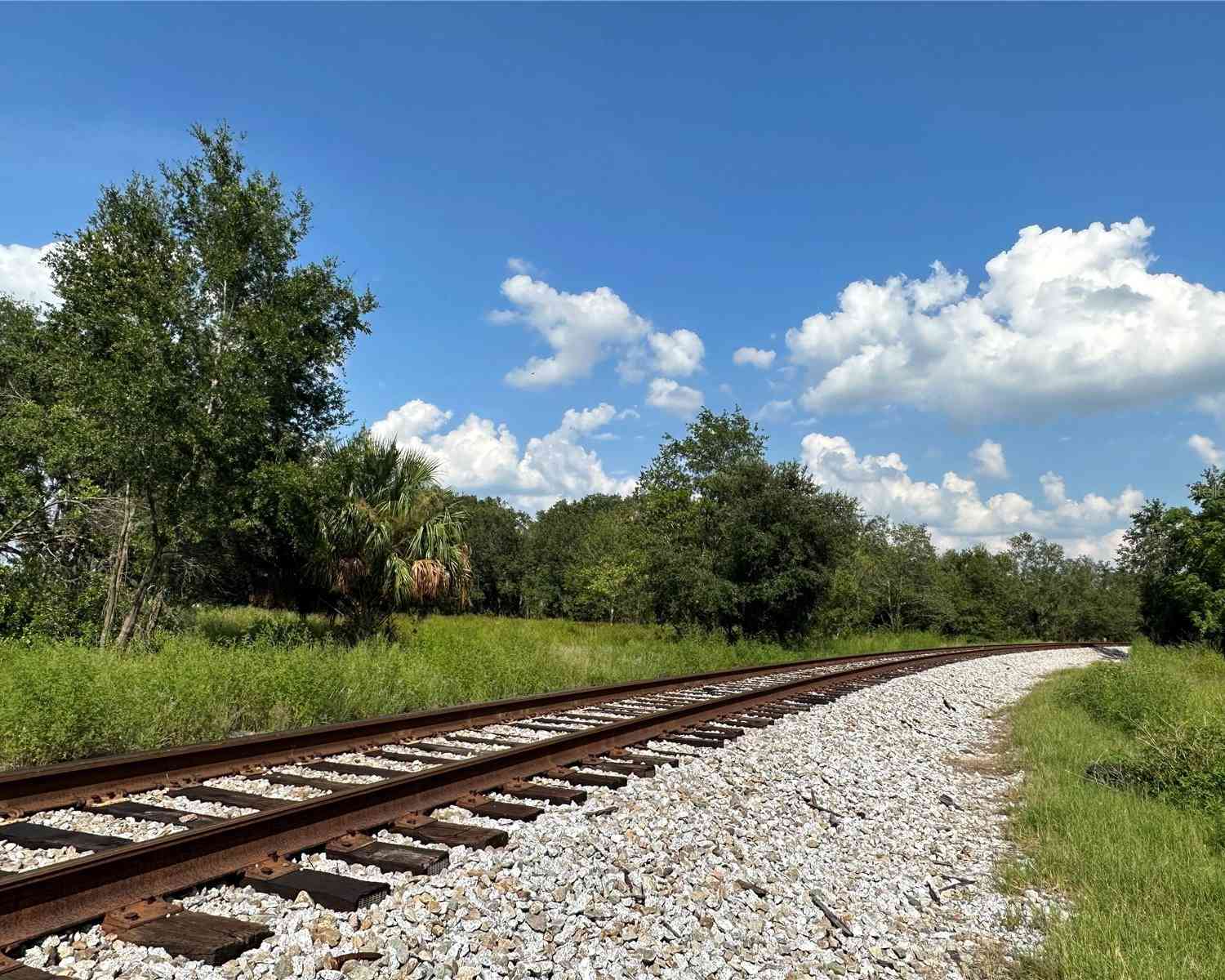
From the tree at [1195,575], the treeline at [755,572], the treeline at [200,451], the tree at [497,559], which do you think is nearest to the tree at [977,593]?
the treeline at [755,572]

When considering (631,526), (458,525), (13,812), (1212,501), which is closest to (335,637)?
(458,525)

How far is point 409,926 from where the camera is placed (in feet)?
11.1

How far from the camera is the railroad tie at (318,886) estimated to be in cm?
352

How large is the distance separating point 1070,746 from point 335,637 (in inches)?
529

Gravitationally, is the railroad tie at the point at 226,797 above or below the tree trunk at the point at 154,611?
below

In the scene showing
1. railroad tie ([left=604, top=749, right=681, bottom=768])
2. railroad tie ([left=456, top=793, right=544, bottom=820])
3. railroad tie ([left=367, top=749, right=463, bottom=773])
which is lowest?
railroad tie ([left=604, top=749, right=681, bottom=768])

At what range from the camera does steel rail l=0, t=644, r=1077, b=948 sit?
3123 mm

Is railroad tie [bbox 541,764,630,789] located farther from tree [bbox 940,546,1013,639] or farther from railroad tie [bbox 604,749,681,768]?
tree [bbox 940,546,1013,639]

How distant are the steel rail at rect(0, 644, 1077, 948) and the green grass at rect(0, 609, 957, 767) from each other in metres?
3.04

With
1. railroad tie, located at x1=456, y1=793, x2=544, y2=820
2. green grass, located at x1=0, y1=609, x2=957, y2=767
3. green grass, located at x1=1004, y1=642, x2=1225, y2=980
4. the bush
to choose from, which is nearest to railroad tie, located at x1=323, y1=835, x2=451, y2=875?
railroad tie, located at x1=456, y1=793, x2=544, y2=820

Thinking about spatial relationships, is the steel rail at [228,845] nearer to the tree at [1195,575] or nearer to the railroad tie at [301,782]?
the railroad tie at [301,782]

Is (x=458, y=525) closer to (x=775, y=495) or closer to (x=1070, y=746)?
(x=775, y=495)

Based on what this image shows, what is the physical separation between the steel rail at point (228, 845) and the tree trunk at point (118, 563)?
10372 millimetres

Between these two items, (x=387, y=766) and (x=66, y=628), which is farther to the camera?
(x=66, y=628)
